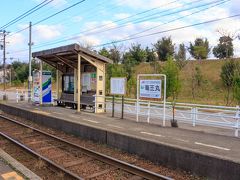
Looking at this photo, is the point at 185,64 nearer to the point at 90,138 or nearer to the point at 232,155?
the point at 90,138

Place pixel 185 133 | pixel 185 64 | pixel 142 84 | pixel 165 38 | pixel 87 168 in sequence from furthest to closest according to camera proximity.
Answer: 1. pixel 165 38
2. pixel 185 64
3. pixel 142 84
4. pixel 185 133
5. pixel 87 168

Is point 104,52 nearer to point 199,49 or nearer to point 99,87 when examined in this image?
point 199,49

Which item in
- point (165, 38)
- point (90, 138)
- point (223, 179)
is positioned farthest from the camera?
point (165, 38)

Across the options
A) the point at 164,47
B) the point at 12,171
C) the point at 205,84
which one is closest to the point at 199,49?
the point at 164,47

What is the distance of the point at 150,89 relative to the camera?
12.8 metres

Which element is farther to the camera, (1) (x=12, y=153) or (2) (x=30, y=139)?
(2) (x=30, y=139)

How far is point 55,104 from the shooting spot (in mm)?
22828

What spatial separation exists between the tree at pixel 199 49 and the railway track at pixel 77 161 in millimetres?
51077

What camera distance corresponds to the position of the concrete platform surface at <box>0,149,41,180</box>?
6.61 metres

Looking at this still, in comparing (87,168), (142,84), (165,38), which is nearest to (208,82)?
(165,38)

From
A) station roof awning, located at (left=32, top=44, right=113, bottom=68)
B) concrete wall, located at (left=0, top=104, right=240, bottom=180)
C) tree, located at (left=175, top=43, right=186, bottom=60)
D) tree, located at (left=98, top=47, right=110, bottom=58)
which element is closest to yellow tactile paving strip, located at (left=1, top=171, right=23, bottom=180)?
concrete wall, located at (left=0, top=104, right=240, bottom=180)

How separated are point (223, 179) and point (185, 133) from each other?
429 centimetres

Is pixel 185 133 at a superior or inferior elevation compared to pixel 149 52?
inferior

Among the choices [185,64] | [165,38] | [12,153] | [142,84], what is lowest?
[12,153]
